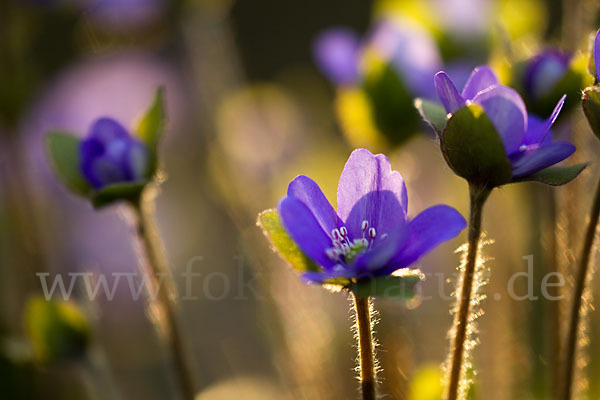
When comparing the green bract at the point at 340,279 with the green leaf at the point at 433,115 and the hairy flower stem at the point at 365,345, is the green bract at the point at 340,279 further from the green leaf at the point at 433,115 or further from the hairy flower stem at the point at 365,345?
the green leaf at the point at 433,115

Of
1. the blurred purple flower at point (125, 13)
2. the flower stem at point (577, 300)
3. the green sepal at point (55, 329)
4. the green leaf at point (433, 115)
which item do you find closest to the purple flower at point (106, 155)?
the green sepal at point (55, 329)

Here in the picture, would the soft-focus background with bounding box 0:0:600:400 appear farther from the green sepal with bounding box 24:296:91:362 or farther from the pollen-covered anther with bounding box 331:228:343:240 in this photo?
the pollen-covered anther with bounding box 331:228:343:240

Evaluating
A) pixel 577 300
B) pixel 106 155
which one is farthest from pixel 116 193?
pixel 577 300

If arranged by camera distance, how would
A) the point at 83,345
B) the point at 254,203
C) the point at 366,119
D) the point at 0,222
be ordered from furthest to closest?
the point at 0,222
the point at 254,203
the point at 366,119
the point at 83,345

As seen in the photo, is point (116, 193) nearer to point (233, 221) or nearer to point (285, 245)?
point (285, 245)

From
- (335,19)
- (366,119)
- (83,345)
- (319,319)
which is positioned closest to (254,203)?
(319,319)

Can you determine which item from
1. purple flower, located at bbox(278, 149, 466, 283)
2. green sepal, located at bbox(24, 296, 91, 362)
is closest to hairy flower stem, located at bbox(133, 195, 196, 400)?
green sepal, located at bbox(24, 296, 91, 362)

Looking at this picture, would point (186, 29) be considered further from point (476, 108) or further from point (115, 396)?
point (476, 108)
